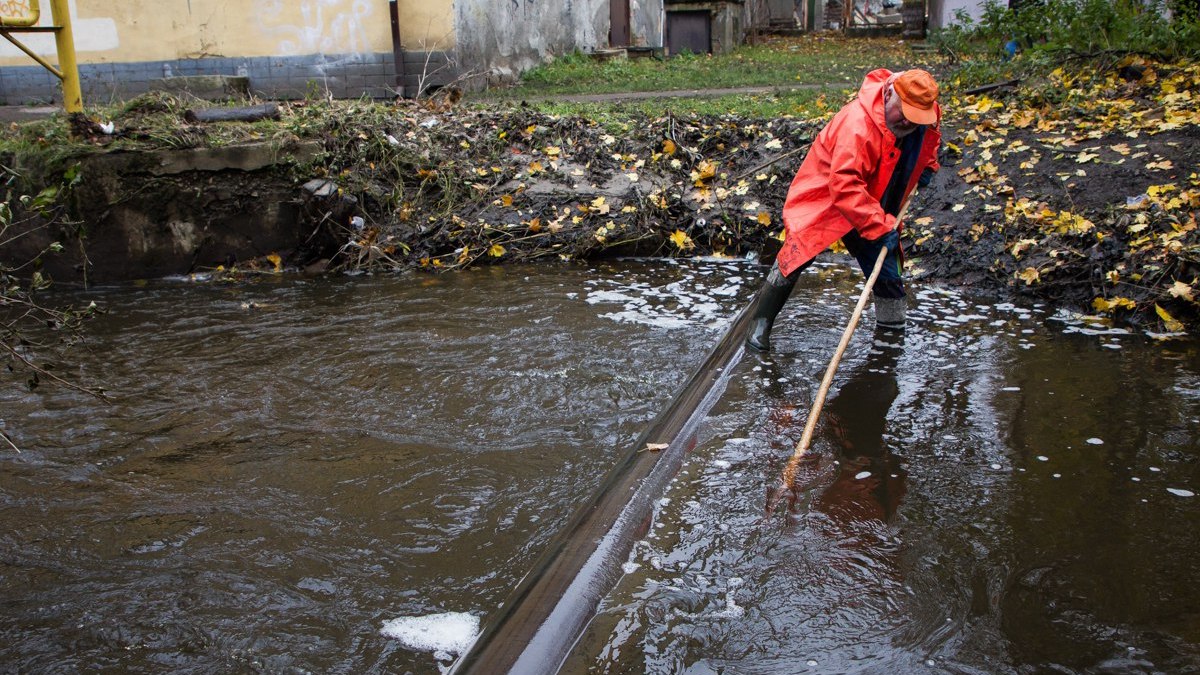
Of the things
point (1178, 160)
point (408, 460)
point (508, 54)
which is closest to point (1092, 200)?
point (1178, 160)

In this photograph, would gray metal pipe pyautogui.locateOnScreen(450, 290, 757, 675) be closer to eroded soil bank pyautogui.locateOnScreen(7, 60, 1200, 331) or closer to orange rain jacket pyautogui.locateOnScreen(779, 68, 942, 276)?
orange rain jacket pyautogui.locateOnScreen(779, 68, 942, 276)

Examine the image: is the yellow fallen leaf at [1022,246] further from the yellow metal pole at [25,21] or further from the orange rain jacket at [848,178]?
the yellow metal pole at [25,21]

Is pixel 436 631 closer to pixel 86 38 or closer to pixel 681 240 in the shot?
pixel 681 240

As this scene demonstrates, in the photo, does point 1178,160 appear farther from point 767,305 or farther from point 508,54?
point 508,54

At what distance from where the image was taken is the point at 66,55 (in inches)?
293

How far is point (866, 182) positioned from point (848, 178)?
0.25 metres

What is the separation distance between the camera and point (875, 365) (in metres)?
4.79

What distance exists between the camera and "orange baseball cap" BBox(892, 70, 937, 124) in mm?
4320

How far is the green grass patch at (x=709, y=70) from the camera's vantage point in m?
13.0

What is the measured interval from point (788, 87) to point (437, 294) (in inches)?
289

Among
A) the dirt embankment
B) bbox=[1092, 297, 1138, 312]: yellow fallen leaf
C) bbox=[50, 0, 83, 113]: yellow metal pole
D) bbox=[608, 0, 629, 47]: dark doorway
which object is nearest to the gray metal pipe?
bbox=[1092, 297, 1138, 312]: yellow fallen leaf

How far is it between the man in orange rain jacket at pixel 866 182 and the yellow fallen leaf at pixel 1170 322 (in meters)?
1.44

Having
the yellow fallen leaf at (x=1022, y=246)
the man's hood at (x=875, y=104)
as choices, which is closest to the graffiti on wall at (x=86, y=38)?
the man's hood at (x=875, y=104)

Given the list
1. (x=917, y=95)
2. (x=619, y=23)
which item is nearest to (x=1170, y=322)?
(x=917, y=95)
